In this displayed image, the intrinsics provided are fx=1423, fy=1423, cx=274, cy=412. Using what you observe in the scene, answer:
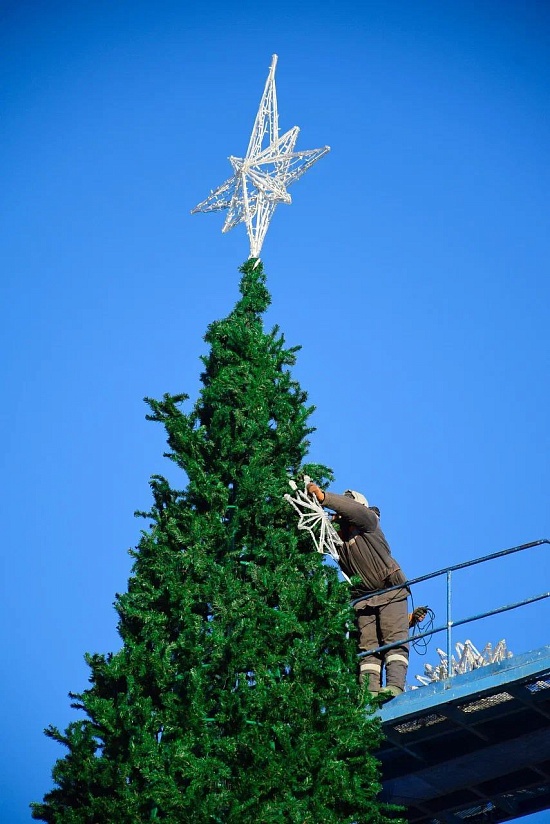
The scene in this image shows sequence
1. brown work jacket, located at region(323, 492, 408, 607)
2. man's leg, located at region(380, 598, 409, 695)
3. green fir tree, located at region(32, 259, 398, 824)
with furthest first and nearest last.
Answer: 1. brown work jacket, located at region(323, 492, 408, 607)
2. man's leg, located at region(380, 598, 409, 695)
3. green fir tree, located at region(32, 259, 398, 824)

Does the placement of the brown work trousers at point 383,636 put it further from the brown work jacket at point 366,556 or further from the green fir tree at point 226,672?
the green fir tree at point 226,672

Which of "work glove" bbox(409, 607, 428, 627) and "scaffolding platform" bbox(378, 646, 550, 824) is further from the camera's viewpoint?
"work glove" bbox(409, 607, 428, 627)

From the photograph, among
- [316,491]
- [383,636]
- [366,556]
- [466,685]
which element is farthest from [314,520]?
[466,685]

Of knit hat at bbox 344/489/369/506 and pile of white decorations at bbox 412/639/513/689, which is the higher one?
knit hat at bbox 344/489/369/506

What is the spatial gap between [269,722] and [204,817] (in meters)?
1.16

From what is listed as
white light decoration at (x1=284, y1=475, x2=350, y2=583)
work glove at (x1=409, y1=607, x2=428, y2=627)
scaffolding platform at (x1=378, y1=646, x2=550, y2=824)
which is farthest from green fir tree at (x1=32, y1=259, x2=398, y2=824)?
work glove at (x1=409, y1=607, x2=428, y2=627)

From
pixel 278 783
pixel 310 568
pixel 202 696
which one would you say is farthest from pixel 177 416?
pixel 278 783

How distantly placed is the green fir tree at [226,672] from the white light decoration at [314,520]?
154mm

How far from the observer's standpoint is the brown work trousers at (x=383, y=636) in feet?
56.5

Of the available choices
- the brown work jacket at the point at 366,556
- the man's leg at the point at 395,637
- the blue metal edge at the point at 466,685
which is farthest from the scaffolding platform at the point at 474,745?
the brown work jacket at the point at 366,556

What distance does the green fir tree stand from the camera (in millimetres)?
13938

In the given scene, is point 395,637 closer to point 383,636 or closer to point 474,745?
point 383,636

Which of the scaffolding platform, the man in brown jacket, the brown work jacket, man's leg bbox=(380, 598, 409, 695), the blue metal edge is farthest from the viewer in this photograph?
the brown work jacket

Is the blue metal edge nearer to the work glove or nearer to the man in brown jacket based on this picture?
the man in brown jacket
